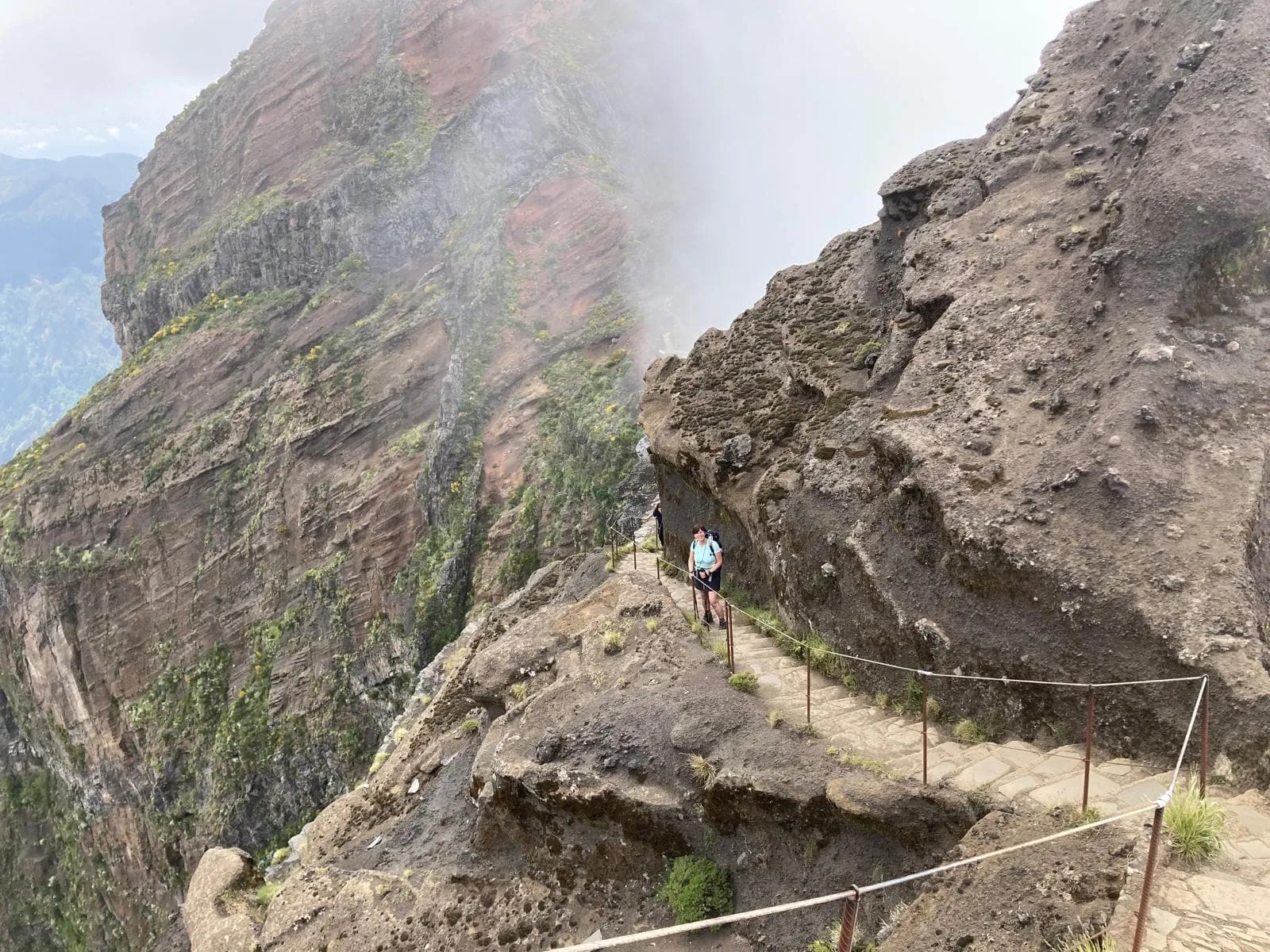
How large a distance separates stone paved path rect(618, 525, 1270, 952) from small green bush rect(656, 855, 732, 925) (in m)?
1.59

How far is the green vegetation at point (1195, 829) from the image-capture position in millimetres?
4988

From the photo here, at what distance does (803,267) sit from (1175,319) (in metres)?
9.12

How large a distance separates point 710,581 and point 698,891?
4696 millimetres

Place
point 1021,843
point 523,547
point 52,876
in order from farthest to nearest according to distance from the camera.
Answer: point 52,876 → point 523,547 → point 1021,843

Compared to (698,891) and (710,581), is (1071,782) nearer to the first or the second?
(698,891)

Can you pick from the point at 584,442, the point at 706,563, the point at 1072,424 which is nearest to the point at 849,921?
the point at 1072,424

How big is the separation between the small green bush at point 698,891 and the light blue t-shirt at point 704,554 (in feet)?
14.5

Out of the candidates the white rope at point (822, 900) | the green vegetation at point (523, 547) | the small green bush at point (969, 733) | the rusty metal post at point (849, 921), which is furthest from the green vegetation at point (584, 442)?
the rusty metal post at point (849, 921)

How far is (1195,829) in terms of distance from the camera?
197 inches

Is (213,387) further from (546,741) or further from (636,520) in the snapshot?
(546,741)

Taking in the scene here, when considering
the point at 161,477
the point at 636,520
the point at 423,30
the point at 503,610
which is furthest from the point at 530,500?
the point at 423,30

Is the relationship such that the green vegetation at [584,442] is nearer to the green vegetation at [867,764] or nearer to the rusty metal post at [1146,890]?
the green vegetation at [867,764]

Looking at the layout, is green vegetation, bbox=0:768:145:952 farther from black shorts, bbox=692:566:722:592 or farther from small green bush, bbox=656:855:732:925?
small green bush, bbox=656:855:732:925

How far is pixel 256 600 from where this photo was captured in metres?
40.0
